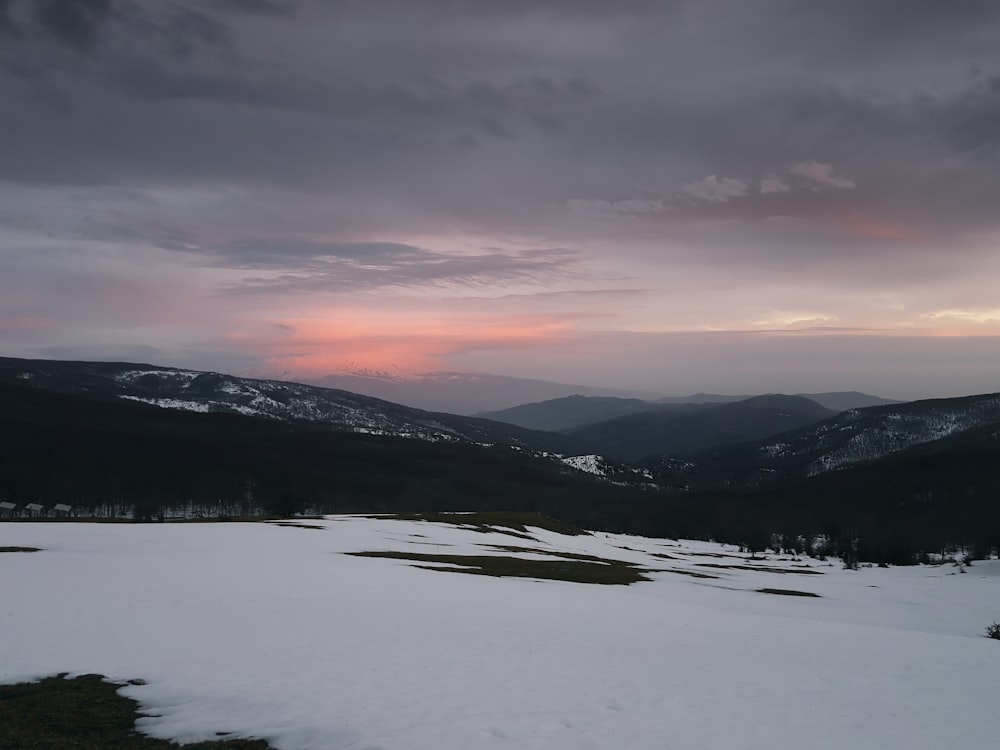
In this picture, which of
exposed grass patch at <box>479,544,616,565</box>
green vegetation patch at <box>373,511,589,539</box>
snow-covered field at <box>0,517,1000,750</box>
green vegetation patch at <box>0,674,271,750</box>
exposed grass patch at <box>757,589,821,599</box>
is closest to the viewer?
green vegetation patch at <box>0,674,271,750</box>

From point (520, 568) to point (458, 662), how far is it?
3977 centimetres

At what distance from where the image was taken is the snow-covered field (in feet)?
56.1

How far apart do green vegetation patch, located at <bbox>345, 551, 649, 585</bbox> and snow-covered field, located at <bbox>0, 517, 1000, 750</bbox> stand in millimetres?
9485

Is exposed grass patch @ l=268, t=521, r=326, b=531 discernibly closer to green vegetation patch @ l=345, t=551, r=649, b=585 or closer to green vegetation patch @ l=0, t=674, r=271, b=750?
green vegetation patch @ l=345, t=551, r=649, b=585

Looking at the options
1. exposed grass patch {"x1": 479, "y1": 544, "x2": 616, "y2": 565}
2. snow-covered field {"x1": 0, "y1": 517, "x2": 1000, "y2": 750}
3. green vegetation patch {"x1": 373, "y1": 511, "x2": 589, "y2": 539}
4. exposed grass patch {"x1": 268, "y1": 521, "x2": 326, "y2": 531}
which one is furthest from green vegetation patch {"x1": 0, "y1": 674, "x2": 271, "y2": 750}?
green vegetation patch {"x1": 373, "y1": 511, "x2": 589, "y2": 539}

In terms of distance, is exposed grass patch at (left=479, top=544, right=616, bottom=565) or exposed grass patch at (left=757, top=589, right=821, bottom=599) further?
exposed grass patch at (left=479, top=544, right=616, bottom=565)

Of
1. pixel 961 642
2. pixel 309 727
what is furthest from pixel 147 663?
pixel 961 642

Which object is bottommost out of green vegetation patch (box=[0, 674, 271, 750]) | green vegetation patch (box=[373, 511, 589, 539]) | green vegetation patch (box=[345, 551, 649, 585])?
green vegetation patch (box=[373, 511, 589, 539])

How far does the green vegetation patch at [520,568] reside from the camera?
56.8 meters

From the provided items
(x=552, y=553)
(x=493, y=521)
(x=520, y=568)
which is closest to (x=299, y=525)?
(x=520, y=568)

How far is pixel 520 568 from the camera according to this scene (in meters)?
62.0

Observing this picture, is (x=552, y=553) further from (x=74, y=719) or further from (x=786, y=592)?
(x=74, y=719)

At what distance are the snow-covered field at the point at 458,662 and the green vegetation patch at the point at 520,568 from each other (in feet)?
31.1

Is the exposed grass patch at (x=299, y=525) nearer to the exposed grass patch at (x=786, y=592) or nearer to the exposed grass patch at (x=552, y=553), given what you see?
the exposed grass patch at (x=552, y=553)
